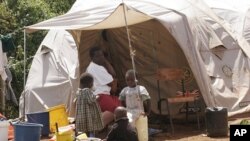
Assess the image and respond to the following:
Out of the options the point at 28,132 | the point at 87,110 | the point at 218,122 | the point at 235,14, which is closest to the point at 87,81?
the point at 87,110

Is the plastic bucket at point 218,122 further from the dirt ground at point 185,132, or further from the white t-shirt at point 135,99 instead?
the white t-shirt at point 135,99

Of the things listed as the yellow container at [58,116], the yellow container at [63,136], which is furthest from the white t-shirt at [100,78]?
the yellow container at [63,136]

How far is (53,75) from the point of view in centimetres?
1073

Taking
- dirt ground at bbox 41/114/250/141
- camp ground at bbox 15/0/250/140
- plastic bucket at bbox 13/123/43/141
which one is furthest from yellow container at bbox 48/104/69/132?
plastic bucket at bbox 13/123/43/141

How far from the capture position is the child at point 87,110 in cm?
796

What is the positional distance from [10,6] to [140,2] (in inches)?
234

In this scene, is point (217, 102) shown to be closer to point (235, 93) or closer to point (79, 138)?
point (235, 93)

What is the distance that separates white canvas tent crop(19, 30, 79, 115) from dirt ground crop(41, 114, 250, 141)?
1307 mm

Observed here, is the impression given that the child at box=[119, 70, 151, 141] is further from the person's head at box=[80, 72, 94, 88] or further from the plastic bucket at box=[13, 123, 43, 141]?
the plastic bucket at box=[13, 123, 43, 141]

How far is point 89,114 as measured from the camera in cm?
797

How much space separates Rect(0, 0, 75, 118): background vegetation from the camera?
13250 mm

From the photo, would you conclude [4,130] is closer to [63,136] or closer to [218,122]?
[63,136]

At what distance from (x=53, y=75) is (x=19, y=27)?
12.4 ft

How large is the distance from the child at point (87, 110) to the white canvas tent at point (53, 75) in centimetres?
219
